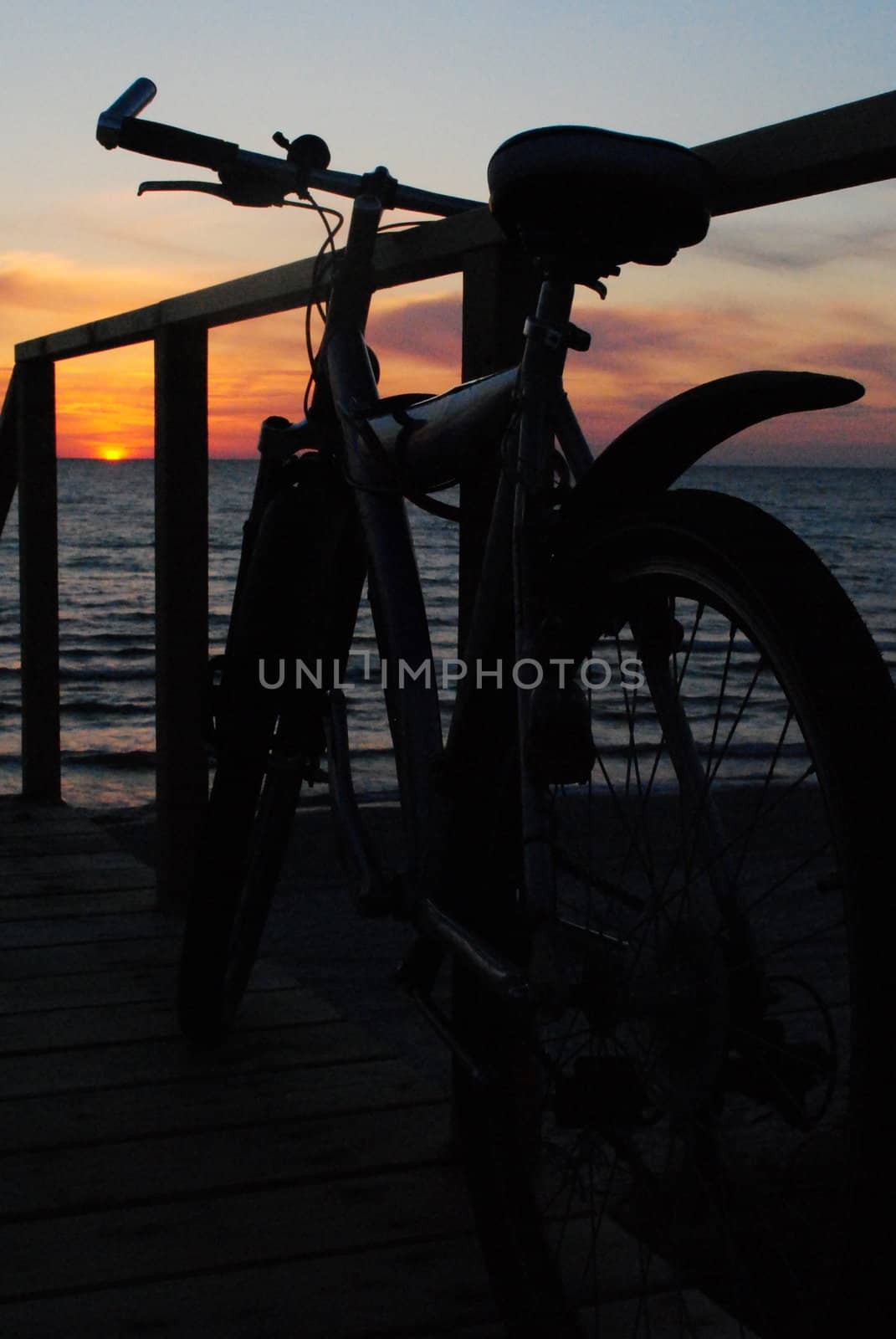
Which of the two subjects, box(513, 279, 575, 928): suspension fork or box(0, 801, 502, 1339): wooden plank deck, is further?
box(0, 801, 502, 1339): wooden plank deck

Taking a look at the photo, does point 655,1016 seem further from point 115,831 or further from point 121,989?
point 115,831

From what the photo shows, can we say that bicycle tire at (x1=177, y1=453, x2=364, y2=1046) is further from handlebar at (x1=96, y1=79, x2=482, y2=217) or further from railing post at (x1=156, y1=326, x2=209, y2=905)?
railing post at (x1=156, y1=326, x2=209, y2=905)

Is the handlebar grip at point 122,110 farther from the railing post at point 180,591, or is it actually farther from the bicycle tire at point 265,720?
the railing post at point 180,591

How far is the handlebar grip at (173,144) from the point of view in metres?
1.93

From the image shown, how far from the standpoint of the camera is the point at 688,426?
120 centimetres

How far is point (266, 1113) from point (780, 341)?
34988mm

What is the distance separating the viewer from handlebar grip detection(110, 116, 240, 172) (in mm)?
1933

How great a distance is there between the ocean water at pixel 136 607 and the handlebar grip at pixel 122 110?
0.91 m

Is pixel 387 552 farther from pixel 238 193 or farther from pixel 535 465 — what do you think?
pixel 238 193

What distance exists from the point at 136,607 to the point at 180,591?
60.8ft

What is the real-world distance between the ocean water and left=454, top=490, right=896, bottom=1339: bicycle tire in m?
1.10

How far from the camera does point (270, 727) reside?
7.16 ft

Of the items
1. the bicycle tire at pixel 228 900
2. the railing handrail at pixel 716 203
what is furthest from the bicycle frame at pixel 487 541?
the bicycle tire at pixel 228 900

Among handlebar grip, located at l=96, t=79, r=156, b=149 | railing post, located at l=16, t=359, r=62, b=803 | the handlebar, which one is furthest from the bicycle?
railing post, located at l=16, t=359, r=62, b=803
